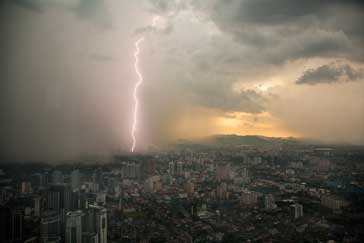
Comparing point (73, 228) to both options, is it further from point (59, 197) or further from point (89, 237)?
point (59, 197)

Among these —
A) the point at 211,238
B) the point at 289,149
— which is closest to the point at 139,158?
the point at 211,238

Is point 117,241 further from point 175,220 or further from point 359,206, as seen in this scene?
point 359,206

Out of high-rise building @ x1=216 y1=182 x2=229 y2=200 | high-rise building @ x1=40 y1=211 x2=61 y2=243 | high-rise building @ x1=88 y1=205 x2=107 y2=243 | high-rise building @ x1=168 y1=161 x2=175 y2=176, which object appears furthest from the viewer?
high-rise building @ x1=168 y1=161 x2=175 y2=176

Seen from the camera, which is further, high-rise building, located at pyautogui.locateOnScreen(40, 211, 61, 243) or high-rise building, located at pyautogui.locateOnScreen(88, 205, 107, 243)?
high-rise building, located at pyautogui.locateOnScreen(88, 205, 107, 243)

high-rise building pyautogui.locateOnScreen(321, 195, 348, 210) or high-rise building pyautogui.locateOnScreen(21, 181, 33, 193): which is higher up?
high-rise building pyautogui.locateOnScreen(21, 181, 33, 193)

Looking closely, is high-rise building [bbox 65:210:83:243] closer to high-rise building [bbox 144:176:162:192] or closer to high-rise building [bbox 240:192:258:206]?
high-rise building [bbox 144:176:162:192]

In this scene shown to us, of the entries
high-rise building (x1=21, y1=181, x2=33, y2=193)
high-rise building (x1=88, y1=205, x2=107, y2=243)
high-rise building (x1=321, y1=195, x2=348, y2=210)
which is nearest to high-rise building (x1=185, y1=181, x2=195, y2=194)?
high-rise building (x1=88, y1=205, x2=107, y2=243)


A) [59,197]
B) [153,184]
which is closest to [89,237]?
[59,197]
